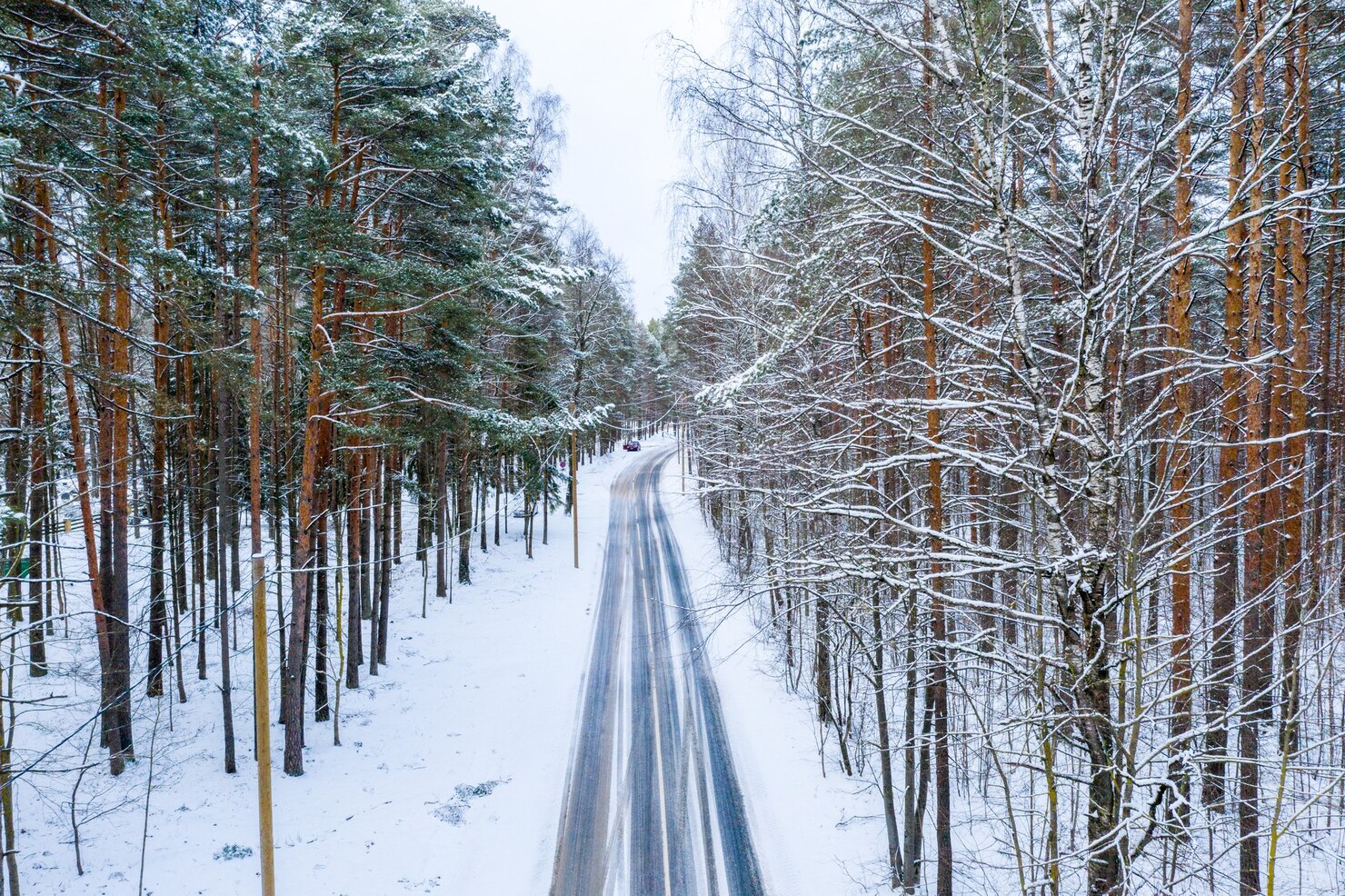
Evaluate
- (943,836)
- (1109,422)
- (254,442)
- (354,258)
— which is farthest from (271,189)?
(943,836)

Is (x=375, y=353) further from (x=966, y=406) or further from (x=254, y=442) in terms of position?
(x=966, y=406)

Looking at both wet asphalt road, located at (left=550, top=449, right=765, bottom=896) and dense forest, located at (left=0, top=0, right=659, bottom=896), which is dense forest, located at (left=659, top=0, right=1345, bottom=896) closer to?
wet asphalt road, located at (left=550, top=449, right=765, bottom=896)

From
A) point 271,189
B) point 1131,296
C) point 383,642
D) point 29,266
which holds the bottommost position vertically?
point 383,642

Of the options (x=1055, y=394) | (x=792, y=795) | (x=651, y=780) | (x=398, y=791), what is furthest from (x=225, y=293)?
(x=792, y=795)

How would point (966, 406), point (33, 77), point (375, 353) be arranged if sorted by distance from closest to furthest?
point (966, 406), point (33, 77), point (375, 353)

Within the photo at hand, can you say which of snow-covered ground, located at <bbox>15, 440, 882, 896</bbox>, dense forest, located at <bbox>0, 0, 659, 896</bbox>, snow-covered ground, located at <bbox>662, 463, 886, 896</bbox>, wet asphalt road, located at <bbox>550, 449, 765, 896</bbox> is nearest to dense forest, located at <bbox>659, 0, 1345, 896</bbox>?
snow-covered ground, located at <bbox>662, 463, 886, 896</bbox>

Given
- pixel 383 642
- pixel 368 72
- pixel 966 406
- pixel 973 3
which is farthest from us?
pixel 383 642

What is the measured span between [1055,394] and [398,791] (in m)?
12.2

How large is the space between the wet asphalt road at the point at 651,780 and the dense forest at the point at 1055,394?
92.4 inches

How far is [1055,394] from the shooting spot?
5.52 meters

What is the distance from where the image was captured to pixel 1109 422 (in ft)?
13.0

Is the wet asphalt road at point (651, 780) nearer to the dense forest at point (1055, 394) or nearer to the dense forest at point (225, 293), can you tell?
the dense forest at point (1055, 394)

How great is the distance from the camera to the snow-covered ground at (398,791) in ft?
30.6

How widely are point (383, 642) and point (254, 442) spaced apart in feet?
28.4
